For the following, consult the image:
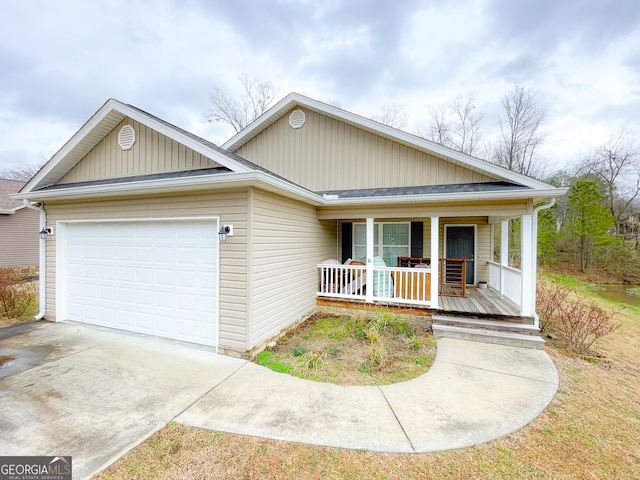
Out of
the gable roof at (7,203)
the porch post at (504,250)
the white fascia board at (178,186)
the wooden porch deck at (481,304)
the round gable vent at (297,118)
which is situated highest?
the round gable vent at (297,118)

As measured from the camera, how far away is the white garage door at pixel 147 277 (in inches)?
202

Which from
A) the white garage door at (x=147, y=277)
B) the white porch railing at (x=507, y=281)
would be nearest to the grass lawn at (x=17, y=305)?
the white garage door at (x=147, y=277)

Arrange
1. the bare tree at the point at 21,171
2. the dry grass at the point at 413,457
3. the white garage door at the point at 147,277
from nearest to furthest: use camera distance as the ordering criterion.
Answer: the dry grass at the point at 413,457
the white garage door at the point at 147,277
the bare tree at the point at 21,171

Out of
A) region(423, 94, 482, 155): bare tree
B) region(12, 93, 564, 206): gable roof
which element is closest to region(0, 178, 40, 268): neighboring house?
region(12, 93, 564, 206): gable roof

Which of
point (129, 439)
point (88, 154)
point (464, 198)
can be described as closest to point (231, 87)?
point (88, 154)

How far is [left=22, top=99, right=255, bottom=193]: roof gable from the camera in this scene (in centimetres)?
498

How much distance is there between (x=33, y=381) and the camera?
12.7 ft

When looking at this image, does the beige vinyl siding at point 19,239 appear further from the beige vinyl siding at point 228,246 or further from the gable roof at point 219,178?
the beige vinyl siding at point 228,246

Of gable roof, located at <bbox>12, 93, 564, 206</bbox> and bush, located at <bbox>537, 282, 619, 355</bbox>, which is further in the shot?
bush, located at <bbox>537, 282, 619, 355</bbox>

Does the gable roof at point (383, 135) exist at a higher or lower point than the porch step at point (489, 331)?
higher

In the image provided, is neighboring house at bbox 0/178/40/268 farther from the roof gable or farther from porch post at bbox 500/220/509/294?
porch post at bbox 500/220/509/294

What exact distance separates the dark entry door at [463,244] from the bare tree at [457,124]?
12.5 metres

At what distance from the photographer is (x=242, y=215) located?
4727 mm

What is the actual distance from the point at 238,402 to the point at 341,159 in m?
6.48
